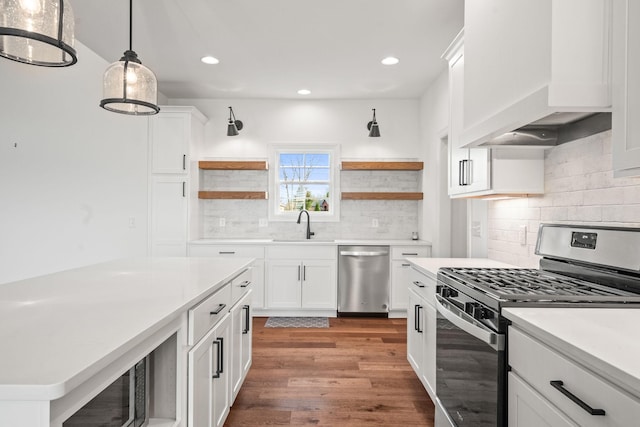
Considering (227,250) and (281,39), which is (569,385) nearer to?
(281,39)

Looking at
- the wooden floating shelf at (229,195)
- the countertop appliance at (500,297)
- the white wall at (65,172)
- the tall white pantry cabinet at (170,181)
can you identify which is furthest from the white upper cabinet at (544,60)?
the white wall at (65,172)

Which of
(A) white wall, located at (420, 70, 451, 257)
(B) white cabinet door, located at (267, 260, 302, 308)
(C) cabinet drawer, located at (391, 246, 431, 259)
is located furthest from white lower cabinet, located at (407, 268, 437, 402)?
(B) white cabinet door, located at (267, 260, 302, 308)

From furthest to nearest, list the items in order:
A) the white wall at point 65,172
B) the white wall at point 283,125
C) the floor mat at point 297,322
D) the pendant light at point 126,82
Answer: the white wall at point 283,125, the floor mat at point 297,322, the white wall at point 65,172, the pendant light at point 126,82

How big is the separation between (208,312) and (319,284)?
9.50 feet

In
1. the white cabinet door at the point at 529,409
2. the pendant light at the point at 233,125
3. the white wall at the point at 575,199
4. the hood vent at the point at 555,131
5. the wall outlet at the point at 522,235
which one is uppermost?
the pendant light at the point at 233,125

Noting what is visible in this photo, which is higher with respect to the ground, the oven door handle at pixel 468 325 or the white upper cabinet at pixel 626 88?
the white upper cabinet at pixel 626 88

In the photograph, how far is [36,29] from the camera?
4.31 ft

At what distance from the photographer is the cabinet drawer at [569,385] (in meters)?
0.85

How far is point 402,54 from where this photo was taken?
3.66 metres

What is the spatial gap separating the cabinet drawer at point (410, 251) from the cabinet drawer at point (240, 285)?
85.9 inches

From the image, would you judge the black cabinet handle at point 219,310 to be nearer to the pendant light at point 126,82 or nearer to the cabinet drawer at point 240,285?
the cabinet drawer at point 240,285

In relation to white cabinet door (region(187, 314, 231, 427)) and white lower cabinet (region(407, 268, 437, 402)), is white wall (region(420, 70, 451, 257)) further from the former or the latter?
white cabinet door (region(187, 314, 231, 427))

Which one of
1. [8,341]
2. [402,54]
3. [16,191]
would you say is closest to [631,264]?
[8,341]

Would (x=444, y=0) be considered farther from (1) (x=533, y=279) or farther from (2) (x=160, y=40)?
(2) (x=160, y=40)
